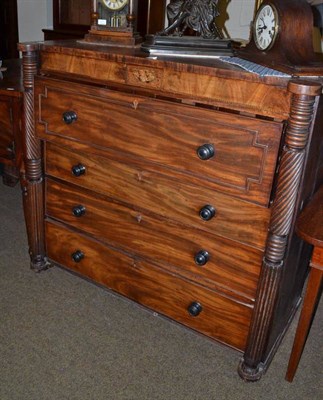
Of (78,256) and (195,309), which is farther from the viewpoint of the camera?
(78,256)

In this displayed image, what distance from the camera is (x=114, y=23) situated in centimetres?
185

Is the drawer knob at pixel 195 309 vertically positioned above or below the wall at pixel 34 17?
below

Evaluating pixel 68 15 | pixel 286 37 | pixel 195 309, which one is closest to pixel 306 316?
pixel 195 309

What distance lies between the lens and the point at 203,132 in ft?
4.72

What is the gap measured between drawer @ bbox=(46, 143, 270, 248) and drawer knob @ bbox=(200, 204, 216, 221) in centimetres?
1

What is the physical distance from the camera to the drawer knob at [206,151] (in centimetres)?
142

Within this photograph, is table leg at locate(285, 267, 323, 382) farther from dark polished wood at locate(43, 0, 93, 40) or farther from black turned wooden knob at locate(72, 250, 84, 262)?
dark polished wood at locate(43, 0, 93, 40)

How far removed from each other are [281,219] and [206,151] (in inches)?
12.2

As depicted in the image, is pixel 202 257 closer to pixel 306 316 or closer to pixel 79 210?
pixel 306 316

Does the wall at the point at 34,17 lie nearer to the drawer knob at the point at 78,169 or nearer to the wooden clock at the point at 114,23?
the wooden clock at the point at 114,23

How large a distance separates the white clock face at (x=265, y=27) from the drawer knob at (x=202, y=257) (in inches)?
27.9

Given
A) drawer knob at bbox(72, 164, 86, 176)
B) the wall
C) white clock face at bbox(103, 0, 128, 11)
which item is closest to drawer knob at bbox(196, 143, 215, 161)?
drawer knob at bbox(72, 164, 86, 176)

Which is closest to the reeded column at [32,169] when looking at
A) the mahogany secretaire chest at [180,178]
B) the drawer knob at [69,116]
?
the mahogany secretaire chest at [180,178]

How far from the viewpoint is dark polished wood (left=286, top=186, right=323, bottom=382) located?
1350mm
